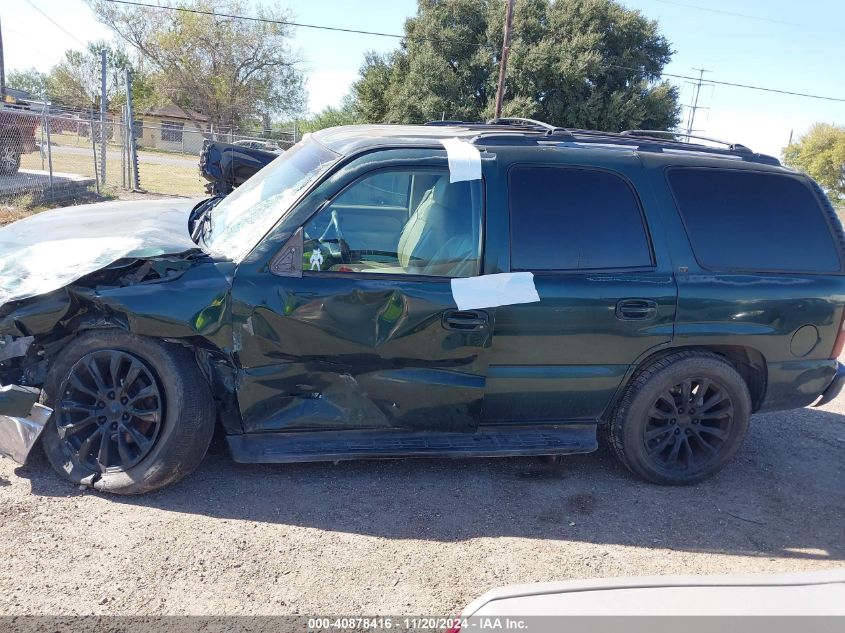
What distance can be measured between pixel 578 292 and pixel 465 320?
0.66 meters

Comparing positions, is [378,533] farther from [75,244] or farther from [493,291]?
[75,244]

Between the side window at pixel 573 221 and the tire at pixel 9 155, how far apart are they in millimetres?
13751

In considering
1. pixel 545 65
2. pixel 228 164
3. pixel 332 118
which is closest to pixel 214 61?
pixel 332 118

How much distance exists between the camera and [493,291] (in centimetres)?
355

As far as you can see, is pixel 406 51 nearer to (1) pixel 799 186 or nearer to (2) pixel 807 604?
(1) pixel 799 186

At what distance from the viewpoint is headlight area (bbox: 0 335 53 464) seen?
3.32 m

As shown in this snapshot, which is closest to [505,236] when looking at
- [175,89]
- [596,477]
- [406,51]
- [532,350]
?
[532,350]

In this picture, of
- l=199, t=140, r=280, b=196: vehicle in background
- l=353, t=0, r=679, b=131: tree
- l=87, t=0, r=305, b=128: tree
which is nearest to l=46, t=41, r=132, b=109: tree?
l=87, t=0, r=305, b=128: tree

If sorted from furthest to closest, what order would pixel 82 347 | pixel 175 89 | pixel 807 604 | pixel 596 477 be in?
pixel 175 89 → pixel 596 477 → pixel 82 347 → pixel 807 604

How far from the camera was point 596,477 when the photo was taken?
13.6 ft

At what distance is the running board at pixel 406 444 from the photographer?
351 cm

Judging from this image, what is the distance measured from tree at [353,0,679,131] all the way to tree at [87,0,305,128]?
1404 cm

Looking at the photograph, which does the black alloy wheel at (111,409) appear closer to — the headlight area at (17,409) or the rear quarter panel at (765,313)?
the headlight area at (17,409)

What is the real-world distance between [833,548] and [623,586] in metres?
2.55
